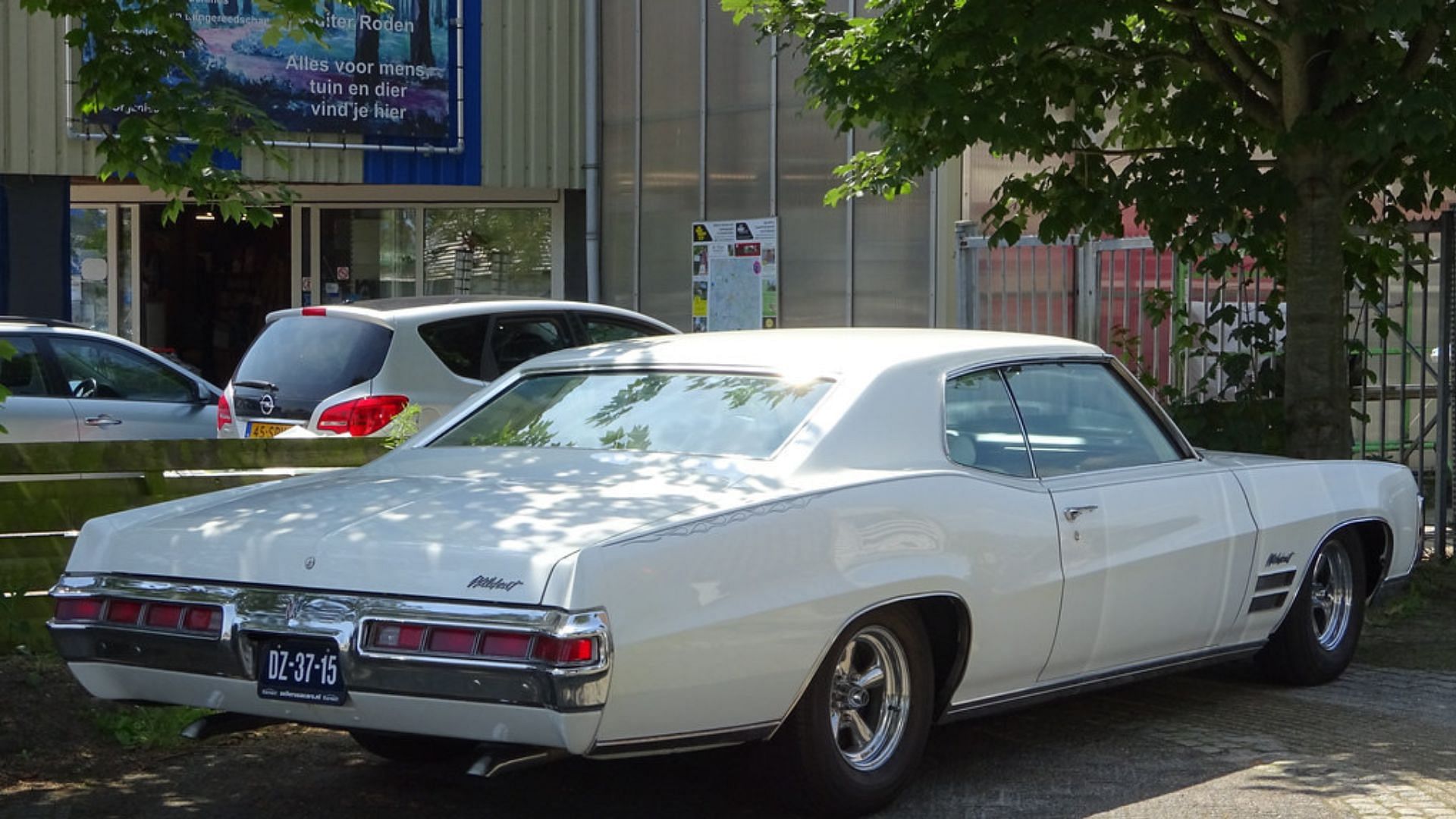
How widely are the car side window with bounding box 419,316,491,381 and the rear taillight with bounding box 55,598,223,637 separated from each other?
5.35 metres

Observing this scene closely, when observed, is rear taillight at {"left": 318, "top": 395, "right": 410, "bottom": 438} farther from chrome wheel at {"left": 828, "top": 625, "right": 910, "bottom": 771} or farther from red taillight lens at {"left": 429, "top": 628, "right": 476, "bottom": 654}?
red taillight lens at {"left": 429, "top": 628, "right": 476, "bottom": 654}

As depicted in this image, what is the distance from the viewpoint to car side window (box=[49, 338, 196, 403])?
12031mm

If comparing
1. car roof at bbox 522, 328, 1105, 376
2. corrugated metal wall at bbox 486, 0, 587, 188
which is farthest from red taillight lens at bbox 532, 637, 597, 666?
corrugated metal wall at bbox 486, 0, 587, 188

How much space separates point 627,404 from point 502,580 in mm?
1503

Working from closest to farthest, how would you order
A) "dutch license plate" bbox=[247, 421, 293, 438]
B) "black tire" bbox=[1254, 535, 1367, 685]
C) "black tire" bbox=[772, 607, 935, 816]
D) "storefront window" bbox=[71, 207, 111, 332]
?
1. "black tire" bbox=[772, 607, 935, 816]
2. "black tire" bbox=[1254, 535, 1367, 685]
3. "dutch license plate" bbox=[247, 421, 293, 438]
4. "storefront window" bbox=[71, 207, 111, 332]

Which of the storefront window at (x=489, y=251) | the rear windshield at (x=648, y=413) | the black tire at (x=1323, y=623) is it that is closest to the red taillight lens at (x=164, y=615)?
the rear windshield at (x=648, y=413)

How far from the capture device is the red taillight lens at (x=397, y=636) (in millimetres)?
4543

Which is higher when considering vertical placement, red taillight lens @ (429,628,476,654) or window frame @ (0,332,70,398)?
window frame @ (0,332,70,398)

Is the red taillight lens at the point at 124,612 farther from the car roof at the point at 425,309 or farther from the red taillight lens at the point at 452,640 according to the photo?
the car roof at the point at 425,309

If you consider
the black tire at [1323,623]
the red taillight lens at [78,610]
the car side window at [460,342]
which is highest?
the car side window at [460,342]

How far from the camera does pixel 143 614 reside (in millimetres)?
4996

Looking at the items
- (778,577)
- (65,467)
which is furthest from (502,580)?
(65,467)

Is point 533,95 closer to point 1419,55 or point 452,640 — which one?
point 1419,55

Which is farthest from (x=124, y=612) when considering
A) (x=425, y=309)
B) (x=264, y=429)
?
(x=425, y=309)
